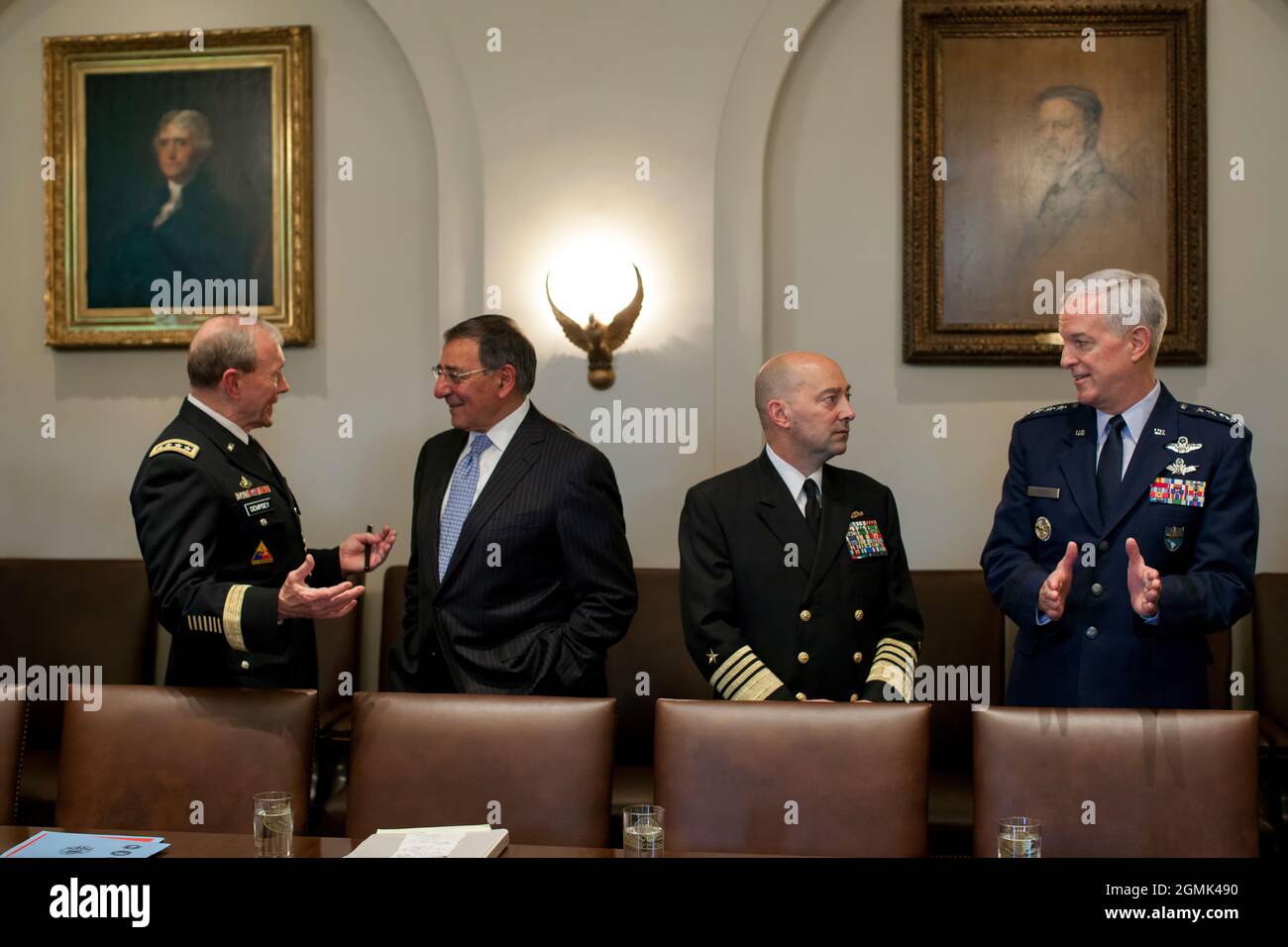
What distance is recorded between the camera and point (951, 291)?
162 inches

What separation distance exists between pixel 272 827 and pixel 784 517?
4.87 feet

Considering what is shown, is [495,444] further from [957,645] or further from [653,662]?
[957,645]

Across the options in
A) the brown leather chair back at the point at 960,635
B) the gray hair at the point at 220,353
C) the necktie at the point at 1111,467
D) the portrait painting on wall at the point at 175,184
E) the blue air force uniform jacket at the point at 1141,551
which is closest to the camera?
the blue air force uniform jacket at the point at 1141,551

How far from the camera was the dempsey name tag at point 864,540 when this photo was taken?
294 centimetres

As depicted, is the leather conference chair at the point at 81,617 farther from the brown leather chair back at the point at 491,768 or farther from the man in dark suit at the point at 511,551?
the brown leather chair back at the point at 491,768

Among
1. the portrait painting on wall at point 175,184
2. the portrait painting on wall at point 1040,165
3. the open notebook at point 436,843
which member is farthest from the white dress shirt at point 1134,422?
the portrait painting on wall at point 175,184

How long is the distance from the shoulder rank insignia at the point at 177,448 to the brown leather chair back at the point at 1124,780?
5.91ft

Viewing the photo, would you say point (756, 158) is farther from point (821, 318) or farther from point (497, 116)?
point (497, 116)

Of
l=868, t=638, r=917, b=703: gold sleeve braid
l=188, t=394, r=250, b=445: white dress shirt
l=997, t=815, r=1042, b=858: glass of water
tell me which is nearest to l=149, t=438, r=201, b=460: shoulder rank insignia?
l=188, t=394, r=250, b=445: white dress shirt

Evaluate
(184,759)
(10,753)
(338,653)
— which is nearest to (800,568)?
(184,759)

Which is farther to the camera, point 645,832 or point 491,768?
point 491,768

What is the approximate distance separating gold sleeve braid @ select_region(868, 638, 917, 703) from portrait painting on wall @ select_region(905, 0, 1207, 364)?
4.91 feet

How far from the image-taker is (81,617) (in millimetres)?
4180
